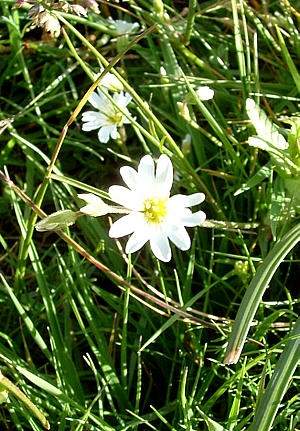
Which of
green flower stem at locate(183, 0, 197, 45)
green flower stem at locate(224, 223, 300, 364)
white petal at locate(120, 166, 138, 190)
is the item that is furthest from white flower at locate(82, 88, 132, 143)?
green flower stem at locate(224, 223, 300, 364)

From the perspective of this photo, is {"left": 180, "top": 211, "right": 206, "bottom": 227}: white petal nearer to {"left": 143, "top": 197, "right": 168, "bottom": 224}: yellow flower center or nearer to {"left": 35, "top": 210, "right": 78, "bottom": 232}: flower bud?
{"left": 143, "top": 197, "right": 168, "bottom": 224}: yellow flower center

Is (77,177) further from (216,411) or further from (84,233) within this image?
(216,411)

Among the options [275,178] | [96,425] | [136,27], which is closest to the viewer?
[96,425]

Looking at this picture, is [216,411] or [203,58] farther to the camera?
[203,58]

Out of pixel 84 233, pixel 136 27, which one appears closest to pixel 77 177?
pixel 84 233

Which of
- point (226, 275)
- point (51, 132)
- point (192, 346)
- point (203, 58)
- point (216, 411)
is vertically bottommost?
point (216, 411)

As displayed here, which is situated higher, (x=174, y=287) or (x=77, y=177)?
(x=77, y=177)

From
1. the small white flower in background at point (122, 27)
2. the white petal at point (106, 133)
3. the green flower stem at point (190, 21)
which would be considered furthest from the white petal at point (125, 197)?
the small white flower in background at point (122, 27)
